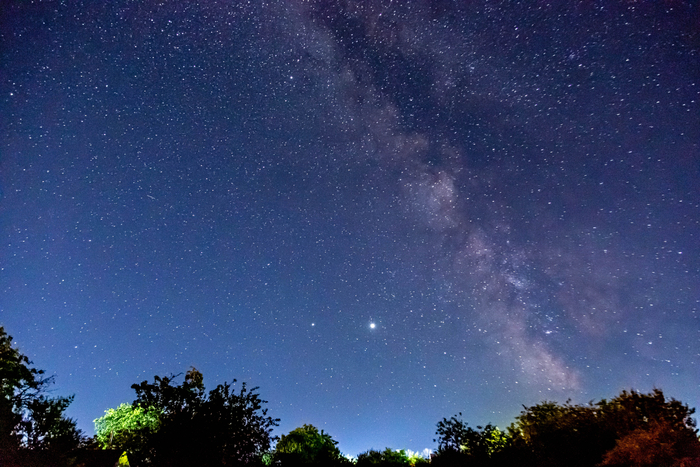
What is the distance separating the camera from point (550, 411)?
141ft

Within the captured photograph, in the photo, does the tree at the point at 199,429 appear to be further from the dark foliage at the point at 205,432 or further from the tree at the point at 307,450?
the tree at the point at 307,450

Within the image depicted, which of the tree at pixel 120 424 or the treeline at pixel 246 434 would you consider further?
the tree at pixel 120 424

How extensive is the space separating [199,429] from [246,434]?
3661 mm

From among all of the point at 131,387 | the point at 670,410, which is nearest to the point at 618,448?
the point at 670,410

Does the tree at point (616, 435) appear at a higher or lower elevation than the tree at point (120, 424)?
lower

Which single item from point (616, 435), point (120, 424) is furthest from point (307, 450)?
point (616, 435)

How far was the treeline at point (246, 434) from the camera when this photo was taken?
820 inches

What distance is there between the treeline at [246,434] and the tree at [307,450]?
3662 millimetres

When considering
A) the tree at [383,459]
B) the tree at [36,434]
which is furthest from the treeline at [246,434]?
the tree at [383,459]

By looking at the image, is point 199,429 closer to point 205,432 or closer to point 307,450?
point 205,432

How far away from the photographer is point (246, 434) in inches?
1073

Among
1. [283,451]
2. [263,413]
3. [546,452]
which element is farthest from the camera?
[283,451]

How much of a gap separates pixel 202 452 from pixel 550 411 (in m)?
37.9

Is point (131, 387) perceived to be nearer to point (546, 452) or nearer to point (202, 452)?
point (202, 452)
